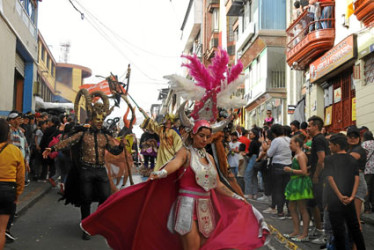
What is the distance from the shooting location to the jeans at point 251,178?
12422 millimetres

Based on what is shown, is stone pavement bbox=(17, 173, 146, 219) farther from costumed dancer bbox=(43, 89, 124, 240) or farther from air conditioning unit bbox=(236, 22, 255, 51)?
air conditioning unit bbox=(236, 22, 255, 51)

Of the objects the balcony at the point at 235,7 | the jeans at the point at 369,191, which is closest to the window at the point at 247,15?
the balcony at the point at 235,7

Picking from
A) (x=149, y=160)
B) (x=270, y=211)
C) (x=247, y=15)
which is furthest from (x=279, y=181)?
(x=247, y=15)

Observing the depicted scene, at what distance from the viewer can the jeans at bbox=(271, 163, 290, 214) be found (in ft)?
31.3

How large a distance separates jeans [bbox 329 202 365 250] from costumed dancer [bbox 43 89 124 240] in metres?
3.86

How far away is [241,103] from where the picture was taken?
6766 millimetres

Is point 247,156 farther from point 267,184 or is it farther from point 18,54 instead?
point 18,54

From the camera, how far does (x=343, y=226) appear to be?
242 inches

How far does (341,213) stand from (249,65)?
85.0 feet

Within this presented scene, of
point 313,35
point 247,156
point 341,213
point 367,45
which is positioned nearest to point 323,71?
point 313,35

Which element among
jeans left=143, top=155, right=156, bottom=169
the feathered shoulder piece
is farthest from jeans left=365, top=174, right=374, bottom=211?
jeans left=143, top=155, right=156, bottom=169

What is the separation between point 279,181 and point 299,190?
69.1 inches

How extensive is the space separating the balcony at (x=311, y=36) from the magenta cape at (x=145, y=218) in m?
15.0

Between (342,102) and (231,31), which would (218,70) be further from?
(231,31)
